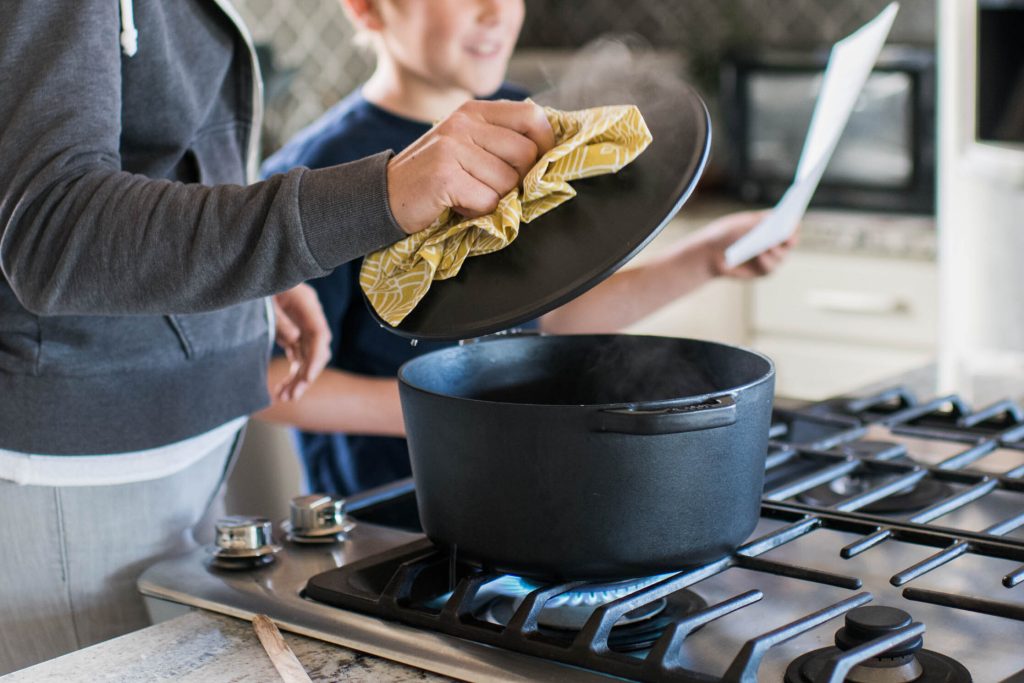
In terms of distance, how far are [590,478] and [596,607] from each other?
0.08m

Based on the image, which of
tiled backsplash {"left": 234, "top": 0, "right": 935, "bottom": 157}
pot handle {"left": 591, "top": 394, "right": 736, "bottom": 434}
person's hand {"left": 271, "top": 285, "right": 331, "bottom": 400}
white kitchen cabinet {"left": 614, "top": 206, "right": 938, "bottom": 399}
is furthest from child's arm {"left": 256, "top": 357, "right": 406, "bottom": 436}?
tiled backsplash {"left": 234, "top": 0, "right": 935, "bottom": 157}

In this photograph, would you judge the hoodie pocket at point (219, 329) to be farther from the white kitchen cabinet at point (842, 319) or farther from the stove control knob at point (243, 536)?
the white kitchen cabinet at point (842, 319)

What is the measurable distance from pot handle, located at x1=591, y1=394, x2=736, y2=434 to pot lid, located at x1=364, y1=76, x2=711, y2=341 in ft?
0.23

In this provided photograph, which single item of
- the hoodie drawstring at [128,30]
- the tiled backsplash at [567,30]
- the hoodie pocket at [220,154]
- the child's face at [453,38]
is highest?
the tiled backsplash at [567,30]

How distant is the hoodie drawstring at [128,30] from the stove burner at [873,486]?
55cm

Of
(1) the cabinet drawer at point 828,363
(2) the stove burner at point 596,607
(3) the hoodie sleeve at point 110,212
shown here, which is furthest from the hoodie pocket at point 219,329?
(1) the cabinet drawer at point 828,363

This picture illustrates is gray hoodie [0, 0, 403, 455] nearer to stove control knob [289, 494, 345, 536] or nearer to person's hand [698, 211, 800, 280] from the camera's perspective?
stove control knob [289, 494, 345, 536]

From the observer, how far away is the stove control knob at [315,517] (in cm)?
91

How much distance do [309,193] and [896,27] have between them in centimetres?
272

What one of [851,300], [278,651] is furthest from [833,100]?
[851,300]

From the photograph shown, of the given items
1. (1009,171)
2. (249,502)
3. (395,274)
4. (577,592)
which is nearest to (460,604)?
(577,592)

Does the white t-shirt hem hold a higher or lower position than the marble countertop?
higher

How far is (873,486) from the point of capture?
3.28 feet

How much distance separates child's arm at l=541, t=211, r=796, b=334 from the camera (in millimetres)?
1393
